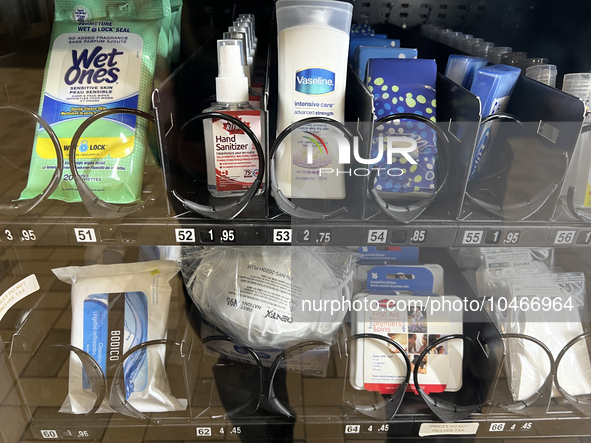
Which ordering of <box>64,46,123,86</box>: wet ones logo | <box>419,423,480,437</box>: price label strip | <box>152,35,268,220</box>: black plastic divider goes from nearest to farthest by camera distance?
<box>152,35,268,220</box>: black plastic divider
<box>64,46,123,86</box>: wet ones logo
<box>419,423,480,437</box>: price label strip

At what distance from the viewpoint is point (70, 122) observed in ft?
2.05

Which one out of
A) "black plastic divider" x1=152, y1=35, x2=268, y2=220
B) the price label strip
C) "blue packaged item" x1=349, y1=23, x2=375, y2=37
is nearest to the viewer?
"black plastic divider" x1=152, y1=35, x2=268, y2=220

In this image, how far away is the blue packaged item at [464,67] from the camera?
66 cm

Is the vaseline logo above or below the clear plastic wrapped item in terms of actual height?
above

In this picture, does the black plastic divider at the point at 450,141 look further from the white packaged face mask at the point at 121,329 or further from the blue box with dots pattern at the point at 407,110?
the white packaged face mask at the point at 121,329

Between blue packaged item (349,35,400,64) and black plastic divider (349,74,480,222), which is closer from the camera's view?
black plastic divider (349,74,480,222)

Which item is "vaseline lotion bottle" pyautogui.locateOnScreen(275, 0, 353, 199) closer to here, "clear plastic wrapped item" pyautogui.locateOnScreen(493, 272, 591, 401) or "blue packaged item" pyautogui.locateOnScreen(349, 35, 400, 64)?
"blue packaged item" pyautogui.locateOnScreen(349, 35, 400, 64)

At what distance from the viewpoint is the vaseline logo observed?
591 mm

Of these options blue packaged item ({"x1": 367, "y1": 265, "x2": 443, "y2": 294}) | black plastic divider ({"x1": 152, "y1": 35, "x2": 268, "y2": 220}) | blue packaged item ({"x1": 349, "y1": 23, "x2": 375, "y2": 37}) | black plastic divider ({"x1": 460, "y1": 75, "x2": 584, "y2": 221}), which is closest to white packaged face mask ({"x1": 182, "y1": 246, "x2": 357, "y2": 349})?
blue packaged item ({"x1": 367, "y1": 265, "x2": 443, "y2": 294})

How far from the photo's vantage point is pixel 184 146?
64cm

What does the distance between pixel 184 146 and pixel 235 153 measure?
102 mm

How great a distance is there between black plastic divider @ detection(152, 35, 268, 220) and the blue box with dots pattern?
185 millimetres

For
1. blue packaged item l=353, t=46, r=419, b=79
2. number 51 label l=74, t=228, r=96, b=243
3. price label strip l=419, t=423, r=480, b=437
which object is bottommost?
price label strip l=419, t=423, r=480, b=437

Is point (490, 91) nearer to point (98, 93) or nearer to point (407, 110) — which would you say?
point (407, 110)
